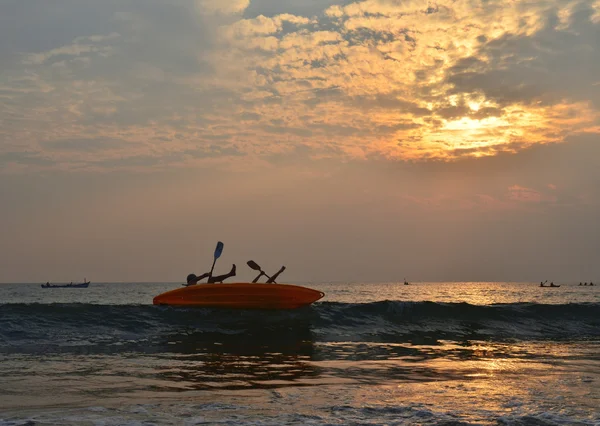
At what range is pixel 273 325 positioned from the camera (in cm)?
1817

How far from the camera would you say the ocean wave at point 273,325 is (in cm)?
1525

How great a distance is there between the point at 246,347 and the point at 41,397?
23.6ft

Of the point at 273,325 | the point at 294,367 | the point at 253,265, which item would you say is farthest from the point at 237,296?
the point at 294,367

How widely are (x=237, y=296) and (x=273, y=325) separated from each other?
59.2 inches

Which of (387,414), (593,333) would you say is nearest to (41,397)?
(387,414)

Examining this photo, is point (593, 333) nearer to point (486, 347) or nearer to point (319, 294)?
point (486, 347)

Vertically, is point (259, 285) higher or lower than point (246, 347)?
higher

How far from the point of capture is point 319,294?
63.0 ft

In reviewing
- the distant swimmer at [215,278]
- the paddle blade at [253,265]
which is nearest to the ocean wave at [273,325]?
the distant swimmer at [215,278]

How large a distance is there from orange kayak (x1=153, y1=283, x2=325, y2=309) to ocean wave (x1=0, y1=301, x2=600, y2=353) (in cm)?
44

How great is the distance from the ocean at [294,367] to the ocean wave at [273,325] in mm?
73

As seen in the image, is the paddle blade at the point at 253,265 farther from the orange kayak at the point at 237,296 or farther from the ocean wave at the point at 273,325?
the ocean wave at the point at 273,325

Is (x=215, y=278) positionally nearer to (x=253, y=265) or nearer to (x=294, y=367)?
(x=253, y=265)

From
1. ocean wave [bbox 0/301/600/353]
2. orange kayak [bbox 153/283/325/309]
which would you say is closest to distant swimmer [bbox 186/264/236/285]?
orange kayak [bbox 153/283/325/309]
